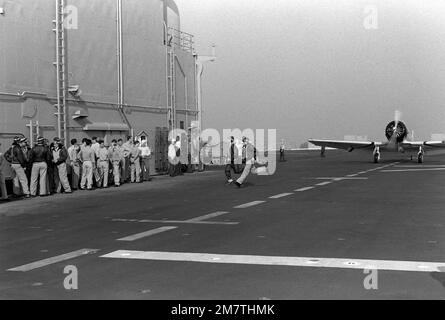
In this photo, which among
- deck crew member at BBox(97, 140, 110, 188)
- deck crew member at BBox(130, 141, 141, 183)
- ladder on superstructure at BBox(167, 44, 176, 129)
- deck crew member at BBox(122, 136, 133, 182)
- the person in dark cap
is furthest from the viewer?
ladder on superstructure at BBox(167, 44, 176, 129)

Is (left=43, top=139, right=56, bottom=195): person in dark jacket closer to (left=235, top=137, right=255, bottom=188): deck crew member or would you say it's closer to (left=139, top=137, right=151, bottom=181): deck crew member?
(left=139, top=137, right=151, bottom=181): deck crew member

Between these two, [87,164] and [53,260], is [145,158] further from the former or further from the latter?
[53,260]

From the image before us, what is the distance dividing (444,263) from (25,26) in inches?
641

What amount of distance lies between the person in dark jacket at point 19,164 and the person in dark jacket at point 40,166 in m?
0.28

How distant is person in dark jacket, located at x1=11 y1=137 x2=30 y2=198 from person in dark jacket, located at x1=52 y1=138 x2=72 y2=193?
3.63ft

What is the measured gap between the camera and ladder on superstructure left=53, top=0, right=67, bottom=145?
63.9 feet

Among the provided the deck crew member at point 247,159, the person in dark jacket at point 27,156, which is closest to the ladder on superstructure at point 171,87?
the deck crew member at point 247,159

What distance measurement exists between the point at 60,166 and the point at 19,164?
1658mm

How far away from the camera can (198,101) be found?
30.7 m

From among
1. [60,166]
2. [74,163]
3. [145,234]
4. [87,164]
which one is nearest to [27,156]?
[60,166]

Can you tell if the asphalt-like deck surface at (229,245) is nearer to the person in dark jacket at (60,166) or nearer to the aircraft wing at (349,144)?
the person in dark jacket at (60,166)

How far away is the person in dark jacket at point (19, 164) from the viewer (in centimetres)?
1567

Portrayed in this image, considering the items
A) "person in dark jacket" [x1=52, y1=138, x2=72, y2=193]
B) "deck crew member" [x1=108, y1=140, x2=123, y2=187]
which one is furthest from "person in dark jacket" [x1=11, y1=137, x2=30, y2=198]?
"deck crew member" [x1=108, y1=140, x2=123, y2=187]
